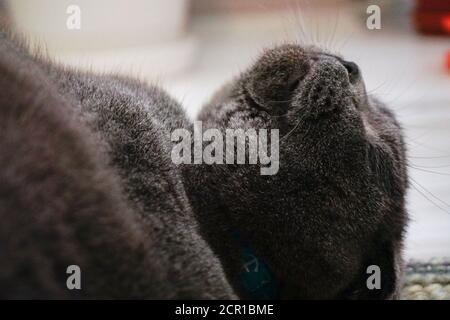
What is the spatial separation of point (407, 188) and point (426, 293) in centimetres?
22

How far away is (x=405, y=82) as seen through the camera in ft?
8.21

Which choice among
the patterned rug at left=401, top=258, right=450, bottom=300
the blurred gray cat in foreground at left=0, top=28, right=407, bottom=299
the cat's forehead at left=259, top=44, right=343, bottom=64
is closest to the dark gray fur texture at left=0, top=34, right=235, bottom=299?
the blurred gray cat in foreground at left=0, top=28, right=407, bottom=299

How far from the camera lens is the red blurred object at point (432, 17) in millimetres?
2912

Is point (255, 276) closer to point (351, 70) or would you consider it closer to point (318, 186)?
point (318, 186)

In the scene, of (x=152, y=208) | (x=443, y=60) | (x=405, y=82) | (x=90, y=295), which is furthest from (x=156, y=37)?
(x=90, y=295)

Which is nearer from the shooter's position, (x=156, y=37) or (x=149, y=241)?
(x=149, y=241)

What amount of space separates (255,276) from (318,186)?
6.9 inches

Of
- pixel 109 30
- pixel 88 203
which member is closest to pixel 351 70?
pixel 88 203

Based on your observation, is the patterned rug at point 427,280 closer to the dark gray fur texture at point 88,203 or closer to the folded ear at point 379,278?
the folded ear at point 379,278

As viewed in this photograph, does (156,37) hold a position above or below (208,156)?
above

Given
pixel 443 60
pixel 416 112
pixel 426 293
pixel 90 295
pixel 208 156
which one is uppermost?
pixel 443 60

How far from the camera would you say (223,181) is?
1.07 m

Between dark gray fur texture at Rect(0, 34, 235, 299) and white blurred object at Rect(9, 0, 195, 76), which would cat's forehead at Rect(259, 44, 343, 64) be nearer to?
dark gray fur texture at Rect(0, 34, 235, 299)
